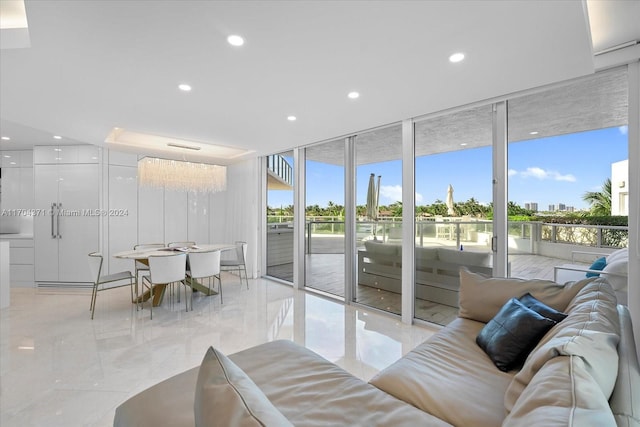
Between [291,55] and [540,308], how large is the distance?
7.96ft

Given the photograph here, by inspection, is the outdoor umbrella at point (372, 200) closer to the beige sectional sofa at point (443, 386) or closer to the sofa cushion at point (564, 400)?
the beige sectional sofa at point (443, 386)

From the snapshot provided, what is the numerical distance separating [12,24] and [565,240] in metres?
5.05

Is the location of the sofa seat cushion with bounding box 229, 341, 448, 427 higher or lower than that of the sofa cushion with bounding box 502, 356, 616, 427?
lower

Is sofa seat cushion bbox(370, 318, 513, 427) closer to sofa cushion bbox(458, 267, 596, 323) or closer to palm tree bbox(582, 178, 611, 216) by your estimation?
sofa cushion bbox(458, 267, 596, 323)

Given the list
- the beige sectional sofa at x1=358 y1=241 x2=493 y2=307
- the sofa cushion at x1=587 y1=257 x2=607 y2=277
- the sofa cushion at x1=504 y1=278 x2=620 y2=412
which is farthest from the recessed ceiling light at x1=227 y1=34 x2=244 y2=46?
the sofa cushion at x1=587 y1=257 x2=607 y2=277

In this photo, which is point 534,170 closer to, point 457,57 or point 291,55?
point 457,57

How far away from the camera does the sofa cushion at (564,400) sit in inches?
28.2

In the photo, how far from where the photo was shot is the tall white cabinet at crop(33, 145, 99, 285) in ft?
17.7

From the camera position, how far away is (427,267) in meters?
3.75

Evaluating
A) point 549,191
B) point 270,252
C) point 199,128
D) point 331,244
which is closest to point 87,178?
point 199,128

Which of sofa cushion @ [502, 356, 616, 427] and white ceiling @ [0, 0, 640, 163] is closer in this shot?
sofa cushion @ [502, 356, 616, 427]

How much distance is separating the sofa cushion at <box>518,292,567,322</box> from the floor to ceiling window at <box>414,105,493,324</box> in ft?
4.02

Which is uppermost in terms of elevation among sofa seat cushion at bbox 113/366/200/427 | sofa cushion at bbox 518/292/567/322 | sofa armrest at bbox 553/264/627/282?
sofa armrest at bbox 553/264/627/282

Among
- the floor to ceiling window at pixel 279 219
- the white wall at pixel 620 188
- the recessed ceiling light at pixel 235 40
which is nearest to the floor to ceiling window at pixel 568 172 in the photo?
the white wall at pixel 620 188
